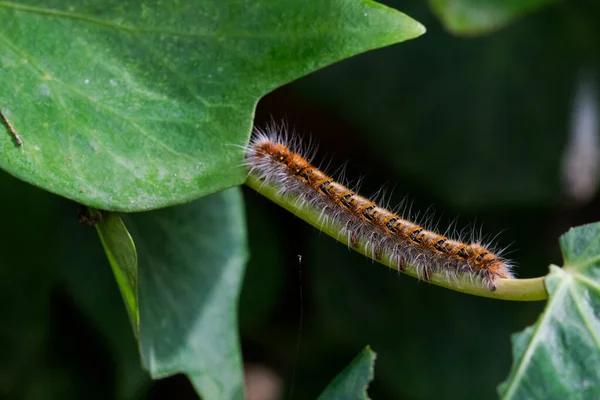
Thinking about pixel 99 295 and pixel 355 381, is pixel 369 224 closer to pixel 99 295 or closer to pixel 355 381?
pixel 355 381

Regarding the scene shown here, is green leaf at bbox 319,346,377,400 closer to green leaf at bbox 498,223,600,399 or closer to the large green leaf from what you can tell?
green leaf at bbox 498,223,600,399

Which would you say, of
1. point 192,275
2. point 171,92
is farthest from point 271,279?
point 171,92

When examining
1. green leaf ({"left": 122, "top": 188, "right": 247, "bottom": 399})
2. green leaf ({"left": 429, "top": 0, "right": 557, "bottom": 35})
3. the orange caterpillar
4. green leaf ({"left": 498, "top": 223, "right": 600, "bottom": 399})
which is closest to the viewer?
green leaf ({"left": 498, "top": 223, "right": 600, "bottom": 399})

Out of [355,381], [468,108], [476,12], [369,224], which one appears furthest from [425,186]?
[355,381]

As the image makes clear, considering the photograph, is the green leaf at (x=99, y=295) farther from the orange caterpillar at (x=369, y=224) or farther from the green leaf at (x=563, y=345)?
the green leaf at (x=563, y=345)

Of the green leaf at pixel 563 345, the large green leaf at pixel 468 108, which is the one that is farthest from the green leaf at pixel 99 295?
the green leaf at pixel 563 345

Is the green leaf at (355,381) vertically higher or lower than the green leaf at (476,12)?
lower

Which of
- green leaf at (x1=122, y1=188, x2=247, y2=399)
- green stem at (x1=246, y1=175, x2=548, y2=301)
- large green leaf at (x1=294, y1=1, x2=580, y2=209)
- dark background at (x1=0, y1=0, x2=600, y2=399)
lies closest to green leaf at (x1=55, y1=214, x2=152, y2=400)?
A: green leaf at (x1=122, y1=188, x2=247, y2=399)
